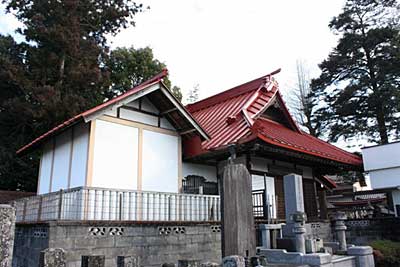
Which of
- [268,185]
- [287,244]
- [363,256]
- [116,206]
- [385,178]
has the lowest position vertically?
[363,256]

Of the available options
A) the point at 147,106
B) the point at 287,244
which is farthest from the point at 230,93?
the point at 287,244

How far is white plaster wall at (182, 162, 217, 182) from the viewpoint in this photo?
1293 centimetres

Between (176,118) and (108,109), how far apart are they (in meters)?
2.70

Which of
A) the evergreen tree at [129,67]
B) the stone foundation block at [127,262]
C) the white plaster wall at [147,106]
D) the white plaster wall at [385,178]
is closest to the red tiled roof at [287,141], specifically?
the white plaster wall at [385,178]

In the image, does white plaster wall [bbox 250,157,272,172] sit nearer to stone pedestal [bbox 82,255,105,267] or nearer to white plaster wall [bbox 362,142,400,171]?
white plaster wall [bbox 362,142,400,171]

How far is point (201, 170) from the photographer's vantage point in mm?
13297

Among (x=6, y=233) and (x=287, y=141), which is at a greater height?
(x=287, y=141)

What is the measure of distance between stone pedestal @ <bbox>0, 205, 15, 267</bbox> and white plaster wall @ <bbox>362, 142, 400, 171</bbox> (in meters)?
14.9

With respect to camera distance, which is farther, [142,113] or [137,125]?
[142,113]

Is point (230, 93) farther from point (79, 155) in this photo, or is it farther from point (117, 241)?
point (117, 241)

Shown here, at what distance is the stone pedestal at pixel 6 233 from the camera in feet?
8.73

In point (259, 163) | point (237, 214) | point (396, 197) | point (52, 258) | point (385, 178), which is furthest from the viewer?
point (396, 197)

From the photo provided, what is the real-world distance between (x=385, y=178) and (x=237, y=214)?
10297 millimetres

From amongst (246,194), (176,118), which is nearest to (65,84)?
(176,118)
